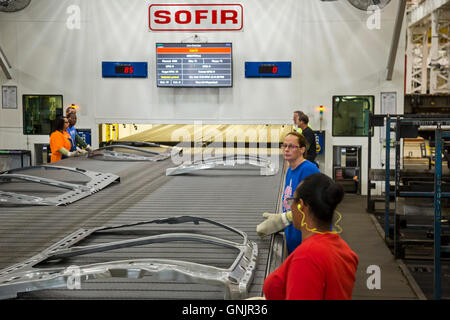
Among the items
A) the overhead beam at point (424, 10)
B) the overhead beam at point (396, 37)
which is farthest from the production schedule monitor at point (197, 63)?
the overhead beam at point (424, 10)

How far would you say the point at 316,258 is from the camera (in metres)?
1.62

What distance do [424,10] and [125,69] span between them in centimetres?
1643

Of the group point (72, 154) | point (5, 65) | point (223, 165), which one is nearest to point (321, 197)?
point (223, 165)

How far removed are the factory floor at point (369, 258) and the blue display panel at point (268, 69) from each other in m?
2.71

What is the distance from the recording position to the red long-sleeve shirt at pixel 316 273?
1.60 metres

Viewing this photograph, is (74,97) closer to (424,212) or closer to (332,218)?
(424,212)

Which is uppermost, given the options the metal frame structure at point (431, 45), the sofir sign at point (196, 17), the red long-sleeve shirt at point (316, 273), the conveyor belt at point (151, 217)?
the metal frame structure at point (431, 45)

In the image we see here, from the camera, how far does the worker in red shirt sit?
1.61m

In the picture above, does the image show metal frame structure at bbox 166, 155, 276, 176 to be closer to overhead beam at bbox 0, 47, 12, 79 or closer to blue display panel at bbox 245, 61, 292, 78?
blue display panel at bbox 245, 61, 292, 78

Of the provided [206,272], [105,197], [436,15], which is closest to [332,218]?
[206,272]

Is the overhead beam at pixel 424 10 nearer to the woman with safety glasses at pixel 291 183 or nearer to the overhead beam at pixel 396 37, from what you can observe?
the overhead beam at pixel 396 37

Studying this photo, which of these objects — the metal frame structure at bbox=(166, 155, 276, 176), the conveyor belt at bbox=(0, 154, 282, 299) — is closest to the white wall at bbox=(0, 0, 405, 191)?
the metal frame structure at bbox=(166, 155, 276, 176)

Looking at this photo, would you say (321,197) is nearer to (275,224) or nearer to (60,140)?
(275,224)

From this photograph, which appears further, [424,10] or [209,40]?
[424,10]
